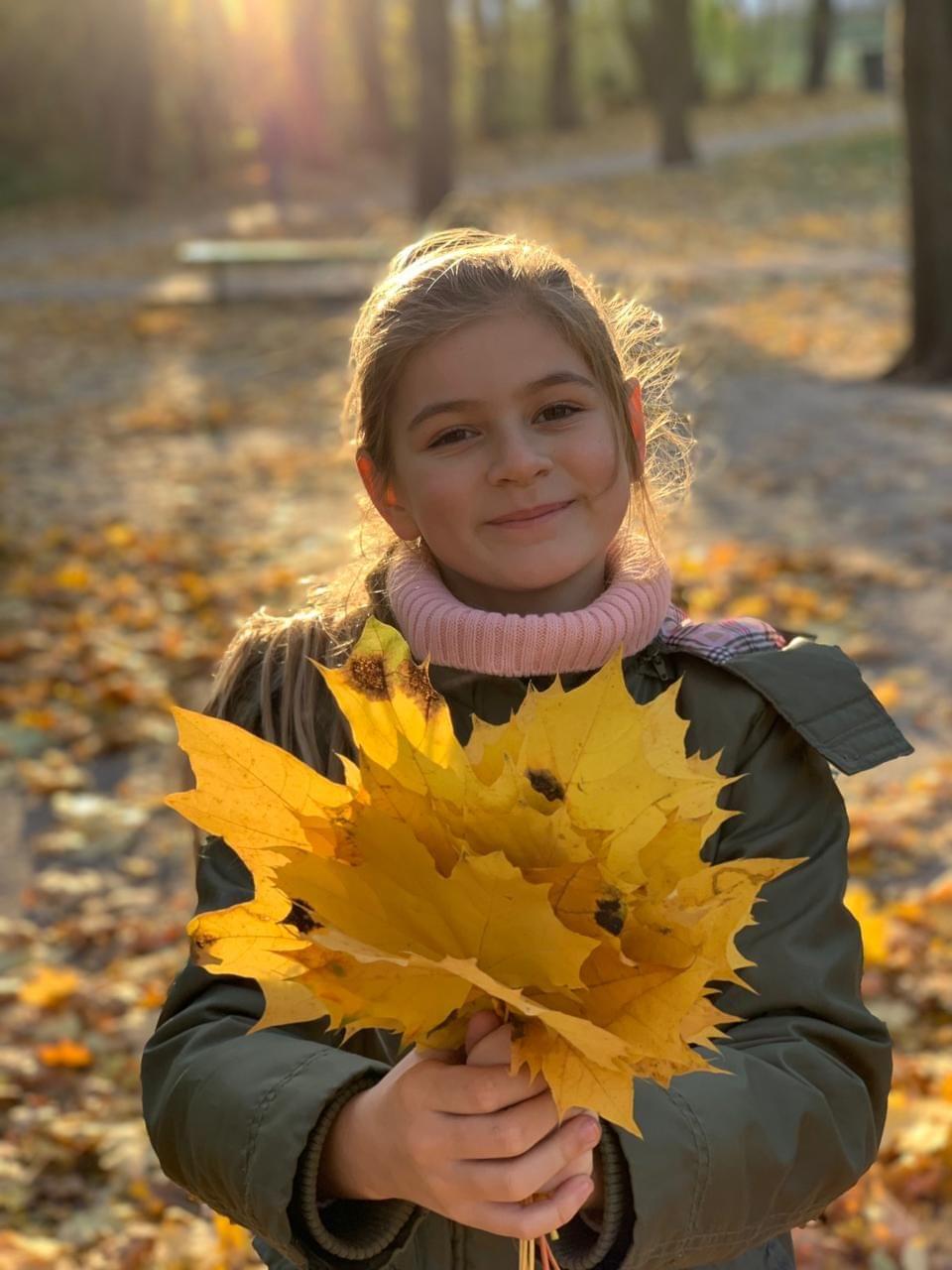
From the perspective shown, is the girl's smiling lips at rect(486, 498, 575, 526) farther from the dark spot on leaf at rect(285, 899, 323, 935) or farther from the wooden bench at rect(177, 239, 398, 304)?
the wooden bench at rect(177, 239, 398, 304)

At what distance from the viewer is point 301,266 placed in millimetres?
15227

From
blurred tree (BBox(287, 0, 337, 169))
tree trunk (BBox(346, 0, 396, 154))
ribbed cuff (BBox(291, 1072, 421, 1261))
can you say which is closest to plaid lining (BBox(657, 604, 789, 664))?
ribbed cuff (BBox(291, 1072, 421, 1261))

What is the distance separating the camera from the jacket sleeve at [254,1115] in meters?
1.52

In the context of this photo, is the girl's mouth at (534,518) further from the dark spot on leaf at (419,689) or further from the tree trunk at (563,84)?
the tree trunk at (563,84)

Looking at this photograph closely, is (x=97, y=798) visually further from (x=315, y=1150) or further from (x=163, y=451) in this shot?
(x=163, y=451)

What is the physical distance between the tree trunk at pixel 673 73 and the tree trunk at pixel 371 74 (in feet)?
23.8

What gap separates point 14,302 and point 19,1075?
44.6 feet

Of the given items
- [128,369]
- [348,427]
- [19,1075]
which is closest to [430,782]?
[348,427]

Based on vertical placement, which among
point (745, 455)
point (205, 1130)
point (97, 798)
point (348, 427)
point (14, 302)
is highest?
point (348, 427)

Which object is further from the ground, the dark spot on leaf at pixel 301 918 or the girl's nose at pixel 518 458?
the girl's nose at pixel 518 458

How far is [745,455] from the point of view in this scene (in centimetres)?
836

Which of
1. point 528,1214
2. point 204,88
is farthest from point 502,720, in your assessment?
point 204,88

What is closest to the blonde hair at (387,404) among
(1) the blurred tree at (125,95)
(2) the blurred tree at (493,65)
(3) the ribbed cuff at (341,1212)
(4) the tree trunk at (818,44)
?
(3) the ribbed cuff at (341,1212)

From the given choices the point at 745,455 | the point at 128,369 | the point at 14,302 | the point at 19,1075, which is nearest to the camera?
the point at 19,1075
